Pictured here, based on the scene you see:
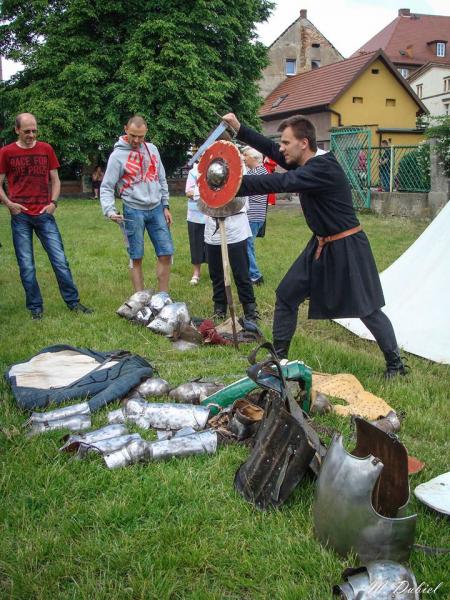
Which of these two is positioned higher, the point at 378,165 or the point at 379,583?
the point at 378,165

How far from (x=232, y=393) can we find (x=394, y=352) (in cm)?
143

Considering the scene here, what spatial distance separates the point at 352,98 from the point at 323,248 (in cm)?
3238

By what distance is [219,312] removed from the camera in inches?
255

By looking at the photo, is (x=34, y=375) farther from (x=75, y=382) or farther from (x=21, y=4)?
(x=21, y=4)

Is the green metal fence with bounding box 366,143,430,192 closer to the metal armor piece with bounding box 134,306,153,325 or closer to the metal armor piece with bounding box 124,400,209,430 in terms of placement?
the metal armor piece with bounding box 134,306,153,325

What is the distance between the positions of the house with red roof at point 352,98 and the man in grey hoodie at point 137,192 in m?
26.9

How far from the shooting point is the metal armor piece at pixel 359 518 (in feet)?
7.84

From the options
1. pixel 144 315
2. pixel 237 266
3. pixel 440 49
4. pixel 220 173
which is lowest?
pixel 144 315

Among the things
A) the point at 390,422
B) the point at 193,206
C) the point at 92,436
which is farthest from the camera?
the point at 193,206

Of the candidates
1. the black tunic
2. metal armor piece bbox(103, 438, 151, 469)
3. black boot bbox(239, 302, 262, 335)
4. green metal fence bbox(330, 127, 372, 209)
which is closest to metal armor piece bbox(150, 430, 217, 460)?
metal armor piece bbox(103, 438, 151, 469)

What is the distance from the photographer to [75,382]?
4363 millimetres

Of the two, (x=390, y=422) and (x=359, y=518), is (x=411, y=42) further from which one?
(x=359, y=518)

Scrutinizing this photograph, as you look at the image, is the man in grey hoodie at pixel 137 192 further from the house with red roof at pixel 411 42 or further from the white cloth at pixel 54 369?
the house with red roof at pixel 411 42

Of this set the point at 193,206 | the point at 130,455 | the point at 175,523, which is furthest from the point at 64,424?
the point at 193,206
